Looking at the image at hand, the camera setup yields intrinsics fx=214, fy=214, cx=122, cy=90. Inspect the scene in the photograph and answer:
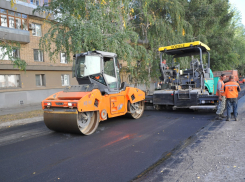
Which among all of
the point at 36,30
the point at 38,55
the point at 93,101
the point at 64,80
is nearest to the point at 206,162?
the point at 93,101

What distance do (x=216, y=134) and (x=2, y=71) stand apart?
16.1m

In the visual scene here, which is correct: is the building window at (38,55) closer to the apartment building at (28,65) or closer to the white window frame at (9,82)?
the apartment building at (28,65)

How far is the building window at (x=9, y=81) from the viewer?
16.8m

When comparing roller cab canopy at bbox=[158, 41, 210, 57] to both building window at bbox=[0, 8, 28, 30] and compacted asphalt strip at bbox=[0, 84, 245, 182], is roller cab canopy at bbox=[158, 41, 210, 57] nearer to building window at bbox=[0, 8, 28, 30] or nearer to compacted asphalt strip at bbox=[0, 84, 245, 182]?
compacted asphalt strip at bbox=[0, 84, 245, 182]

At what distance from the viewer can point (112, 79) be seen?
300 inches

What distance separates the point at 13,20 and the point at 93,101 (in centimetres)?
1452

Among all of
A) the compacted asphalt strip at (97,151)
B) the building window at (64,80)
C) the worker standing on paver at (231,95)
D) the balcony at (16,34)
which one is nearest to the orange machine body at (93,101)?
the compacted asphalt strip at (97,151)

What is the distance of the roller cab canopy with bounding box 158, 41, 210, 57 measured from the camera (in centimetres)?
992

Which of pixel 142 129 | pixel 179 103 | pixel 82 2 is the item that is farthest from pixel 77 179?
pixel 82 2

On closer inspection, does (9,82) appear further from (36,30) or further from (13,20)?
(36,30)

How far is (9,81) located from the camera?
1716 centimetres

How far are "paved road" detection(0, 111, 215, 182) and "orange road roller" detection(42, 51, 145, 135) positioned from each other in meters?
0.46

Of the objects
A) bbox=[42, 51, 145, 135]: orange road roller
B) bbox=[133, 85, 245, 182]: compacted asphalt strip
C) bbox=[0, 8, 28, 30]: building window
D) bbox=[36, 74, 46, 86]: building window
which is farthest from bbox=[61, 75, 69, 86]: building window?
bbox=[133, 85, 245, 182]: compacted asphalt strip

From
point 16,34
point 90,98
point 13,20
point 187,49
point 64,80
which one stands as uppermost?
point 13,20
